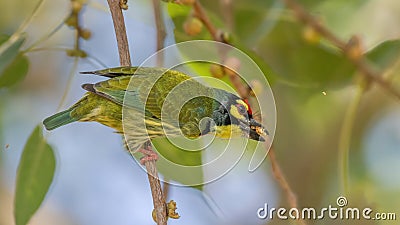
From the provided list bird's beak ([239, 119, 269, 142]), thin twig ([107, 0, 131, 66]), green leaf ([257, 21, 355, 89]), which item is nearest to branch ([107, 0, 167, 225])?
thin twig ([107, 0, 131, 66])

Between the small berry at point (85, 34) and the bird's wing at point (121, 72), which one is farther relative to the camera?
the small berry at point (85, 34)

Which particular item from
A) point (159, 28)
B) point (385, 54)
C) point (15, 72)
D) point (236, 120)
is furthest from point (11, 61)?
point (385, 54)

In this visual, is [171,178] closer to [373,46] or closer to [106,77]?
[106,77]

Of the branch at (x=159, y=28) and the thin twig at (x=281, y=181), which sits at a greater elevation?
the branch at (x=159, y=28)

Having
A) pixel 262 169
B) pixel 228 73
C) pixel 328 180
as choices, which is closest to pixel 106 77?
pixel 228 73

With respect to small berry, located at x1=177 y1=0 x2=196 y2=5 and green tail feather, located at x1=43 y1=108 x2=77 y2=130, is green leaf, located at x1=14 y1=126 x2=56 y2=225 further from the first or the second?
small berry, located at x1=177 y1=0 x2=196 y2=5

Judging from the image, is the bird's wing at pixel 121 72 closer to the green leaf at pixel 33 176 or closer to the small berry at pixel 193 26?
the small berry at pixel 193 26

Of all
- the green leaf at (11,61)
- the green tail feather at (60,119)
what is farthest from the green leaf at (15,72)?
the green tail feather at (60,119)

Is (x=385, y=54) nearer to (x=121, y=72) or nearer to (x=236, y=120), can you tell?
Result: (x=236, y=120)
